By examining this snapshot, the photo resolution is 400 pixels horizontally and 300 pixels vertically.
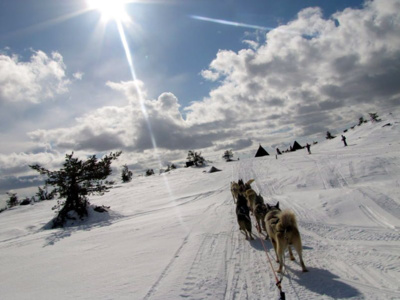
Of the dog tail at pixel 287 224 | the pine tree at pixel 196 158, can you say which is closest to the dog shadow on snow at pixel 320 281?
the dog tail at pixel 287 224

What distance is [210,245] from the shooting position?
6152mm

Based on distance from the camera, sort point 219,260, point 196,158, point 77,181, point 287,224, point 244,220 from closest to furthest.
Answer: point 287,224
point 219,260
point 244,220
point 77,181
point 196,158

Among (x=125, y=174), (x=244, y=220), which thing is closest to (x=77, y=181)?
(x=244, y=220)

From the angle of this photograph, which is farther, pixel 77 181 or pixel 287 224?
pixel 77 181

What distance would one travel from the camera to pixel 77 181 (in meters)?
15.2

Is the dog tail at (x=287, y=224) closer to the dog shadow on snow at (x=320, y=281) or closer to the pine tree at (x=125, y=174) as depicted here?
the dog shadow on snow at (x=320, y=281)

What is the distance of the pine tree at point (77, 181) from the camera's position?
14.5 meters

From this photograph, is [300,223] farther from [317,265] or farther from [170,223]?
[170,223]

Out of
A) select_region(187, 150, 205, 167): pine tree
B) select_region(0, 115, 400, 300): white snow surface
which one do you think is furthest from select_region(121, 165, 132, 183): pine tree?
select_region(0, 115, 400, 300): white snow surface

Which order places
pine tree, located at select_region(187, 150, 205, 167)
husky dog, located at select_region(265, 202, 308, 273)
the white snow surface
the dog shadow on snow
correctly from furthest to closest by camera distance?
pine tree, located at select_region(187, 150, 205, 167) < husky dog, located at select_region(265, 202, 308, 273) < the white snow surface < the dog shadow on snow

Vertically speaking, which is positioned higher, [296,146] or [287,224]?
[296,146]

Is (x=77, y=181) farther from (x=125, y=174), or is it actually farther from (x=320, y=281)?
(x=125, y=174)

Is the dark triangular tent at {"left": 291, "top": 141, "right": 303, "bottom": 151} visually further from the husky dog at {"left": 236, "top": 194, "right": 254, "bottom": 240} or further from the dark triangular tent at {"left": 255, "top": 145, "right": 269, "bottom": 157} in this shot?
the husky dog at {"left": 236, "top": 194, "right": 254, "bottom": 240}

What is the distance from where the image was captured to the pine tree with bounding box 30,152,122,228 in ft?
47.6
